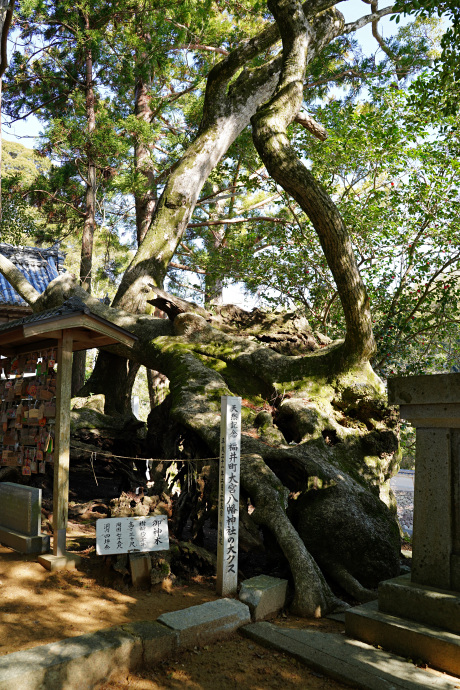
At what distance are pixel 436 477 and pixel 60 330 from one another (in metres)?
4.00

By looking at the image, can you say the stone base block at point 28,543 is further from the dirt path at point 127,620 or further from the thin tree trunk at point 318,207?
the thin tree trunk at point 318,207

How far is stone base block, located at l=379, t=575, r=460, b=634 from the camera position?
398 centimetres

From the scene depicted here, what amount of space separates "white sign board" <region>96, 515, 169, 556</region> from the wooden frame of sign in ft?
2.28

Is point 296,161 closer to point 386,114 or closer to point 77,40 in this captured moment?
Answer: point 386,114

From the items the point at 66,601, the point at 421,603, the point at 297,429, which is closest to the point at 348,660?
the point at 421,603

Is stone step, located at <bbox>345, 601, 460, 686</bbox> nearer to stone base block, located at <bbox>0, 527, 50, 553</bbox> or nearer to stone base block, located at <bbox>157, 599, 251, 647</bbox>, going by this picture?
stone base block, located at <bbox>157, 599, 251, 647</bbox>

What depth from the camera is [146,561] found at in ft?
16.6

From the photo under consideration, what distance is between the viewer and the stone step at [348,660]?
3656 millimetres

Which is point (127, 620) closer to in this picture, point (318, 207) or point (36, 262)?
point (318, 207)

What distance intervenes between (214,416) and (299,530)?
1739mm

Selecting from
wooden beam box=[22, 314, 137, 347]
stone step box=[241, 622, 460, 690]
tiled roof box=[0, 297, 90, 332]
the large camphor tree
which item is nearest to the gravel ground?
the large camphor tree

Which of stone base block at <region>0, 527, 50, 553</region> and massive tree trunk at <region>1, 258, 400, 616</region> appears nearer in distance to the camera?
stone base block at <region>0, 527, 50, 553</region>

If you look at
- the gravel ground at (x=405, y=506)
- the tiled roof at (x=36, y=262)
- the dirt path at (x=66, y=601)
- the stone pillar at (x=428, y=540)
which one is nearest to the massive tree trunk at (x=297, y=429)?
the stone pillar at (x=428, y=540)

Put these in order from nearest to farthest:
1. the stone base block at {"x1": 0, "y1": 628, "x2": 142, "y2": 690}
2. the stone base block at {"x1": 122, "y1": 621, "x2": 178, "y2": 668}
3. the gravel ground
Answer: the stone base block at {"x1": 0, "y1": 628, "x2": 142, "y2": 690} → the stone base block at {"x1": 122, "y1": 621, "x2": 178, "y2": 668} → the gravel ground
